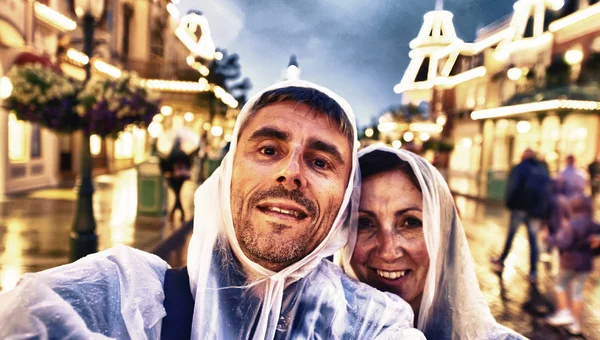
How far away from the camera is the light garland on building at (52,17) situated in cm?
1228

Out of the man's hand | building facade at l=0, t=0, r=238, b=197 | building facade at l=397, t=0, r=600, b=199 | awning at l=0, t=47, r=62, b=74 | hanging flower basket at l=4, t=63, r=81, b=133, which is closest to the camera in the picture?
the man's hand

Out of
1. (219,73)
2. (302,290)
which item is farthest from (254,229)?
(219,73)

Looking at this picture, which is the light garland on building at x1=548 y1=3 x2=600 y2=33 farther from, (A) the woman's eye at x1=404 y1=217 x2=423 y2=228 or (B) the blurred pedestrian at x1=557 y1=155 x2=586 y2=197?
(A) the woman's eye at x1=404 y1=217 x2=423 y2=228

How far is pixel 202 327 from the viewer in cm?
129

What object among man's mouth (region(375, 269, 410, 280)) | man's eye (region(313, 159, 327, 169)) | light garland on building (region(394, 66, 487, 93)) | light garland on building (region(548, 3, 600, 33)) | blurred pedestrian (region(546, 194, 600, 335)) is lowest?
blurred pedestrian (region(546, 194, 600, 335))

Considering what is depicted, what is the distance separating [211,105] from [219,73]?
86.1 inches

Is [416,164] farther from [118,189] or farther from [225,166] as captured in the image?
[118,189]

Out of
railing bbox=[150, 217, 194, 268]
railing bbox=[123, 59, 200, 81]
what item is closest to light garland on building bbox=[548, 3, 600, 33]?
railing bbox=[123, 59, 200, 81]

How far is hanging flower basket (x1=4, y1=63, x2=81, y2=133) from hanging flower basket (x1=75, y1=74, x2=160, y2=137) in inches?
5.3

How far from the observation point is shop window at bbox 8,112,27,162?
12.2 meters

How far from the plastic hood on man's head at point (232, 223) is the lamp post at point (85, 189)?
15.1 feet

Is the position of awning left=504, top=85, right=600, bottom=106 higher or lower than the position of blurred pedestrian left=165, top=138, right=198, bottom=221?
higher

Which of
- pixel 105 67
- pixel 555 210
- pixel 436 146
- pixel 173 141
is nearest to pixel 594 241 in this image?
pixel 555 210

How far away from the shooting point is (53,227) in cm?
804
